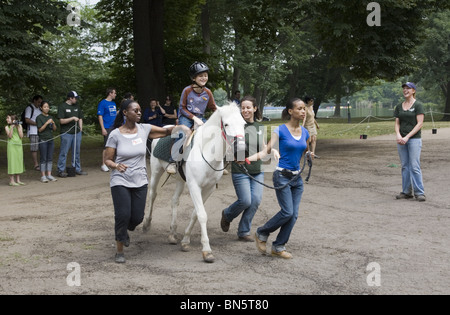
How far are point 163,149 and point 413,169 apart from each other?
5.53 metres

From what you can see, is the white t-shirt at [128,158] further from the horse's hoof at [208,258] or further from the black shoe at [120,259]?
the horse's hoof at [208,258]

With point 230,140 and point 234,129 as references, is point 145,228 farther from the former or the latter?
point 234,129

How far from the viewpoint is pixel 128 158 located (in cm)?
709

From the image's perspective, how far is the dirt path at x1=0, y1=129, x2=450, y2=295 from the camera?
19.8 ft

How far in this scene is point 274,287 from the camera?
5910mm

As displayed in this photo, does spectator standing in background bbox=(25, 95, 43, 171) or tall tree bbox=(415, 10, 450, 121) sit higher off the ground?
tall tree bbox=(415, 10, 450, 121)

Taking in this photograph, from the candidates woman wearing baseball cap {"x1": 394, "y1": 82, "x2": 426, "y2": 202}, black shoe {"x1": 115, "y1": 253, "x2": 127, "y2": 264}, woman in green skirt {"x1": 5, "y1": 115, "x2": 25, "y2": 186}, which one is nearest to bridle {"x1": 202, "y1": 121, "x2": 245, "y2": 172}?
black shoe {"x1": 115, "y1": 253, "x2": 127, "y2": 264}

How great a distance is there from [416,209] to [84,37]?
4655 cm

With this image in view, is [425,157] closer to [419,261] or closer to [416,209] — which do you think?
[416,209]

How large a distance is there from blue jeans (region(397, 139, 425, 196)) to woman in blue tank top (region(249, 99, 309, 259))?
4931mm

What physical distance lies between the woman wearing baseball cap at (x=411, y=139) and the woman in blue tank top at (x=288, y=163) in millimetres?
4811

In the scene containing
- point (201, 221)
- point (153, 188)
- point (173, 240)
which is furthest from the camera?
point (153, 188)

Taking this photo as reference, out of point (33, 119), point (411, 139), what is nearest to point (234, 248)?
point (411, 139)

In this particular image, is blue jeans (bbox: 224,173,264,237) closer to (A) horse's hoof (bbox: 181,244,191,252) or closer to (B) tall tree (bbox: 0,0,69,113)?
(A) horse's hoof (bbox: 181,244,191,252)
